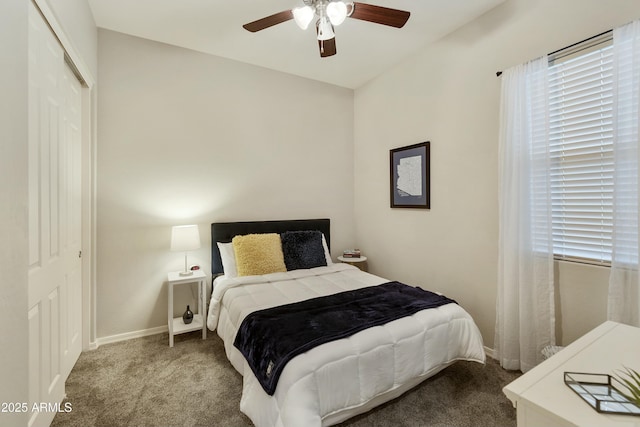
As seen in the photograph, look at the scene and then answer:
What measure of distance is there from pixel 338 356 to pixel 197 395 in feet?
3.77

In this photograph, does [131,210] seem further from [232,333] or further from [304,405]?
[304,405]

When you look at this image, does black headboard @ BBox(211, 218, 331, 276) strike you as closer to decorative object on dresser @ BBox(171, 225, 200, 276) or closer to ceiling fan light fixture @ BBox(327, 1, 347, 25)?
decorative object on dresser @ BBox(171, 225, 200, 276)

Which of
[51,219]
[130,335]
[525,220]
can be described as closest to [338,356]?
[525,220]

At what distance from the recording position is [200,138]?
10.3ft

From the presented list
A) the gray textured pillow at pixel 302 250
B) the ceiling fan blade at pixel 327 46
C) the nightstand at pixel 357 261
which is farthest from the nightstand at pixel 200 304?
the ceiling fan blade at pixel 327 46

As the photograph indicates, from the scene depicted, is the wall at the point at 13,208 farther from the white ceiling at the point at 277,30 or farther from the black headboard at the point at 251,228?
the black headboard at the point at 251,228

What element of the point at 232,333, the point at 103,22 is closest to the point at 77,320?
the point at 232,333

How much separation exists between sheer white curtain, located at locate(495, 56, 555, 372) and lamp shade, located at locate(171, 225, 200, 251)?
2696 mm

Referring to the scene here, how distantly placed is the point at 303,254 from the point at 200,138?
1697 mm

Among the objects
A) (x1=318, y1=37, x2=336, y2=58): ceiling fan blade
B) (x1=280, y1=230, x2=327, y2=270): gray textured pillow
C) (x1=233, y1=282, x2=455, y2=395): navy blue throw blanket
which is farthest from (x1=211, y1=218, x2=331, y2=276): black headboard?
(x1=318, y1=37, x2=336, y2=58): ceiling fan blade

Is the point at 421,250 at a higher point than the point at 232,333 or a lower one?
higher

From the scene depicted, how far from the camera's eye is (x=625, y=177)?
1.69 meters

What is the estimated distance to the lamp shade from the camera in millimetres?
2709

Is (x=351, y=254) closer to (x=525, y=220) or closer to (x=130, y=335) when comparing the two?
(x=525, y=220)
